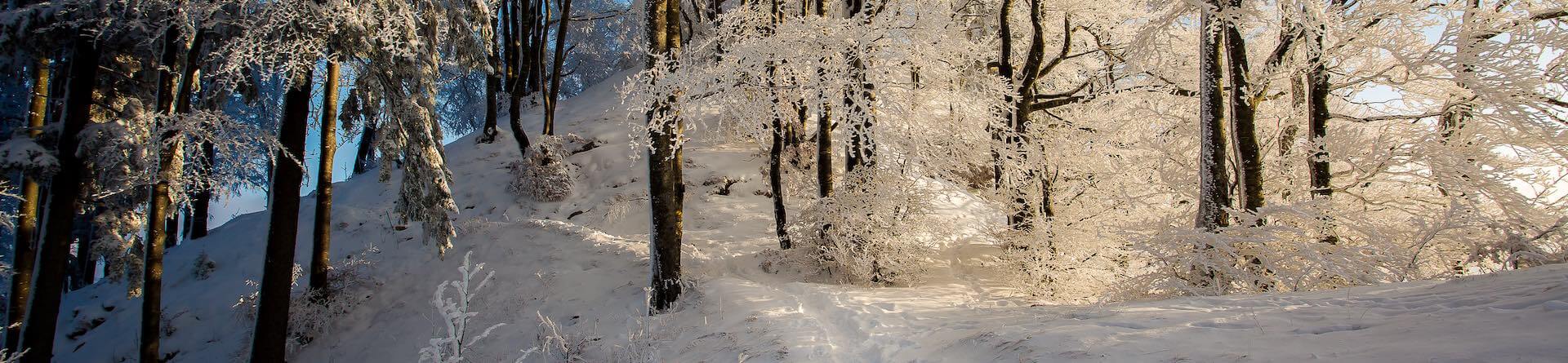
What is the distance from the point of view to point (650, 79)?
23.5 feet

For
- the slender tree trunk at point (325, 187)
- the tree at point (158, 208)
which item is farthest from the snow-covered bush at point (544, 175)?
the tree at point (158, 208)

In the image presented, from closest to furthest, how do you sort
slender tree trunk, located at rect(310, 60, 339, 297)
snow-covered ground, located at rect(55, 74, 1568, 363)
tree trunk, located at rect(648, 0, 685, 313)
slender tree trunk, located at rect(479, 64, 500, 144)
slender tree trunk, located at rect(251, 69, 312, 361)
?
snow-covered ground, located at rect(55, 74, 1568, 363), tree trunk, located at rect(648, 0, 685, 313), slender tree trunk, located at rect(251, 69, 312, 361), slender tree trunk, located at rect(310, 60, 339, 297), slender tree trunk, located at rect(479, 64, 500, 144)

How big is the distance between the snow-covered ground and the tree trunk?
15.3 inches

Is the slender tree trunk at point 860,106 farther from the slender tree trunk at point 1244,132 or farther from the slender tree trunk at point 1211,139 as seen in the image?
the slender tree trunk at point 1244,132

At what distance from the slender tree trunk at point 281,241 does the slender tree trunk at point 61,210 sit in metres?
2.93

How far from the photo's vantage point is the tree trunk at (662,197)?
7.70 m

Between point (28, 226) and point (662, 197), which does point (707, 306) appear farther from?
point (28, 226)

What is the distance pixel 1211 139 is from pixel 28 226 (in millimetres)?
15374

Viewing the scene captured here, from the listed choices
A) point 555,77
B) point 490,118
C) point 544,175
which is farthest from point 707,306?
point 490,118

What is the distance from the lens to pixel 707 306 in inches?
294

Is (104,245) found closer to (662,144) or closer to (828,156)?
(662,144)

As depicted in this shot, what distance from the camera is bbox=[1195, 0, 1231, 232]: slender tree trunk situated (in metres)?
6.57

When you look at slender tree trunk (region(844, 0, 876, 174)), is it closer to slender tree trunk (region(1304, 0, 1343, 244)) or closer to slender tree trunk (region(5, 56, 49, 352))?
slender tree trunk (region(1304, 0, 1343, 244))

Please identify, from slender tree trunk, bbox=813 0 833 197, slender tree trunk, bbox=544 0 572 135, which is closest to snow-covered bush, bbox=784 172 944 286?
slender tree trunk, bbox=813 0 833 197
